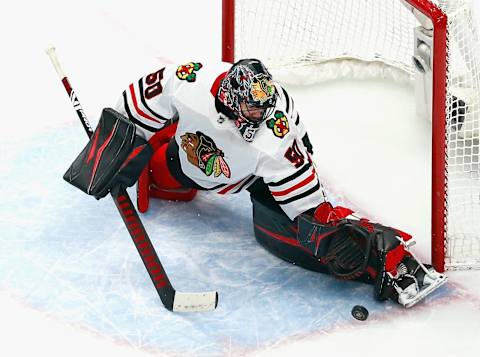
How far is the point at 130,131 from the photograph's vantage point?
3.26 metres

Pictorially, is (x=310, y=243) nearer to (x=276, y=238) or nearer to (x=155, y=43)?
(x=276, y=238)

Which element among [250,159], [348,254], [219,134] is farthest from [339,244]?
[219,134]

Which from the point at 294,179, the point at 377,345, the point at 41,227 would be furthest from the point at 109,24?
the point at 377,345

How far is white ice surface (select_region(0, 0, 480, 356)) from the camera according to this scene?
126 inches

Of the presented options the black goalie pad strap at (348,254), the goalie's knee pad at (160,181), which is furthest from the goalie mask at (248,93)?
the goalie's knee pad at (160,181)

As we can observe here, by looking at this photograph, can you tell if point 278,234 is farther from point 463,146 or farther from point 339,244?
point 463,146

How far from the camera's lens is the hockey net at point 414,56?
10.7 feet

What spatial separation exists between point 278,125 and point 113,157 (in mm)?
487

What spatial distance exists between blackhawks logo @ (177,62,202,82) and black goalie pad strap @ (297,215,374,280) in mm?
523

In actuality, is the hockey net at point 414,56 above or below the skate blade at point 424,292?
above

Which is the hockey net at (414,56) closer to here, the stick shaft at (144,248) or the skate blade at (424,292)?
the skate blade at (424,292)

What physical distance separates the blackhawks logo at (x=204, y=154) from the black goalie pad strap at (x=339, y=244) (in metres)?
0.29

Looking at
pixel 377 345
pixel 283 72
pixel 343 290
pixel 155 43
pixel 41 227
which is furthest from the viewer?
pixel 155 43

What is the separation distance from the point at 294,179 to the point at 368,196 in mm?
651
